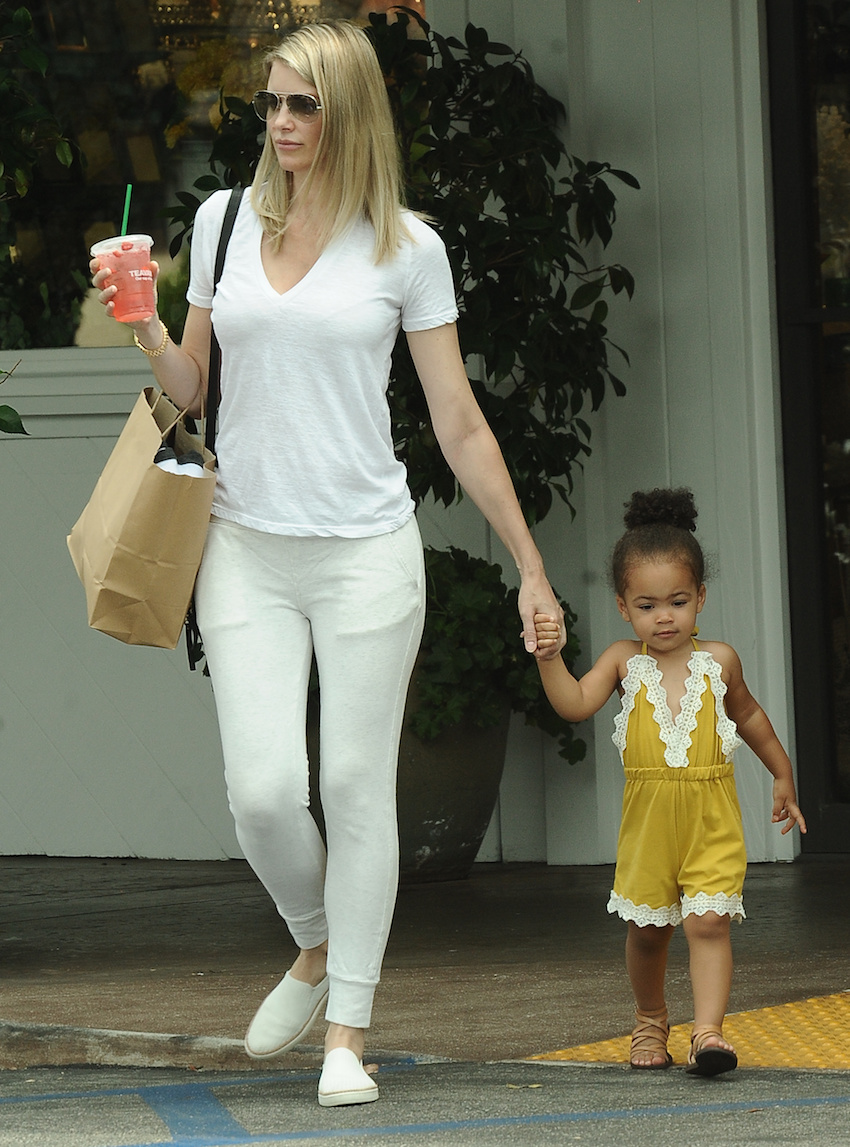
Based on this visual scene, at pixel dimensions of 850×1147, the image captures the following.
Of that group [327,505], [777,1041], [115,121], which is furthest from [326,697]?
[115,121]

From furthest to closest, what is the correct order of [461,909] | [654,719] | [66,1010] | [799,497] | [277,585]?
[799,497] < [461,909] < [66,1010] < [654,719] < [277,585]

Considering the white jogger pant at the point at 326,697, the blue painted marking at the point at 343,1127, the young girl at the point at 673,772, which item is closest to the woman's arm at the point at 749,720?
the young girl at the point at 673,772

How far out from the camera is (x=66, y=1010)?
452 cm

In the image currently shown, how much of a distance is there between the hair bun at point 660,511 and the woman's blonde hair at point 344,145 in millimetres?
801

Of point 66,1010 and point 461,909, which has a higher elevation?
point 66,1010

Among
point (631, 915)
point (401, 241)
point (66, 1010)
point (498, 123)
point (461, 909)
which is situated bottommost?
point (461, 909)

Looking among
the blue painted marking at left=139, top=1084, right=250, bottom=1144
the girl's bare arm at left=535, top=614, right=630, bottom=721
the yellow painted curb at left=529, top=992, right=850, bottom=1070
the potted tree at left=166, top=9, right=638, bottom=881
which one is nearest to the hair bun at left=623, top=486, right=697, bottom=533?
the girl's bare arm at left=535, top=614, right=630, bottom=721

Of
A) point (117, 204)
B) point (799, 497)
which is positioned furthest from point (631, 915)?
point (117, 204)

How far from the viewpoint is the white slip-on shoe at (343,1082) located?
3.52 meters

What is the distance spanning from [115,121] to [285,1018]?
15.5 ft

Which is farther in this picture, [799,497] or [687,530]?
[799,497]

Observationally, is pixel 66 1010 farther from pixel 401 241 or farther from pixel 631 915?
pixel 401 241

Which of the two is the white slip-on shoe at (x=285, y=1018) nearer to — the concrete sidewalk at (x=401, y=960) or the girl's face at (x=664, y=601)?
the concrete sidewalk at (x=401, y=960)

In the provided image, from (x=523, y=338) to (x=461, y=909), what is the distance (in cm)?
186
